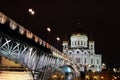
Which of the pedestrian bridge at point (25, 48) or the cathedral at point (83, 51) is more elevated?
the cathedral at point (83, 51)

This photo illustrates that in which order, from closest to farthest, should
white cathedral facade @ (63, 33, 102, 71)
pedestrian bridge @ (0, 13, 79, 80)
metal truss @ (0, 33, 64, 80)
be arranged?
pedestrian bridge @ (0, 13, 79, 80) → metal truss @ (0, 33, 64, 80) → white cathedral facade @ (63, 33, 102, 71)

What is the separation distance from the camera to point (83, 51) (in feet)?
620

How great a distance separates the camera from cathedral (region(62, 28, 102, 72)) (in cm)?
18662

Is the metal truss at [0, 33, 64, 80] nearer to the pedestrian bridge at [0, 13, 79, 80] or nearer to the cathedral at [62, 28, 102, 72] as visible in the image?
the pedestrian bridge at [0, 13, 79, 80]

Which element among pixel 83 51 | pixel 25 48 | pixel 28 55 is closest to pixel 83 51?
pixel 83 51

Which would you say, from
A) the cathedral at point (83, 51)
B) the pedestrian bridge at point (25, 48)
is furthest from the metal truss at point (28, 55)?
the cathedral at point (83, 51)

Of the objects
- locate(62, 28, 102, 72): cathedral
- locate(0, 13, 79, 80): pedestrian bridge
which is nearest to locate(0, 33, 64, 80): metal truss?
locate(0, 13, 79, 80): pedestrian bridge

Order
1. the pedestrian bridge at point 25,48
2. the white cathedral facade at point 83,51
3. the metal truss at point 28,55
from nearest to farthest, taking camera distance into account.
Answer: the pedestrian bridge at point 25,48 → the metal truss at point 28,55 → the white cathedral facade at point 83,51

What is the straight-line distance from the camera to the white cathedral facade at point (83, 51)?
18662 cm

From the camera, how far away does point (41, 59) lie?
60594mm

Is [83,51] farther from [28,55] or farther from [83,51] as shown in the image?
[28,55]

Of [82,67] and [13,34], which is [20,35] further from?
[82,67]

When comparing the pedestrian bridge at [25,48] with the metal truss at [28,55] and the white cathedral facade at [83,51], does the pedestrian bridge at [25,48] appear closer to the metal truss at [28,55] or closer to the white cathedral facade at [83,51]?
the metal truss at [28,55]

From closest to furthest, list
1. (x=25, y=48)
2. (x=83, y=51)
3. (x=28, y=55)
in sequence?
1. (x=25, y=48)
2. (x=28, y=55)
3. (x=83, y=51)
